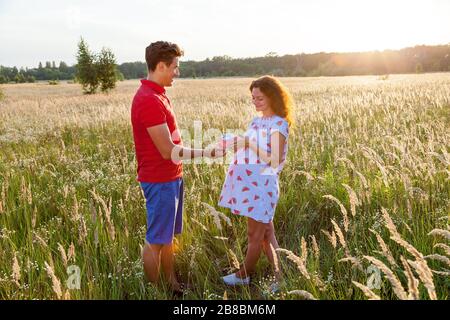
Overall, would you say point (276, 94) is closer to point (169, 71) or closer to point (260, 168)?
point (260, 168)

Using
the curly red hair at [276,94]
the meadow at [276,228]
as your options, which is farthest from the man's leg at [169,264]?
the curly red hair at [276,94]

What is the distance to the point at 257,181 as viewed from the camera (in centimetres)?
335

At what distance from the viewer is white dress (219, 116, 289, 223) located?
330 centimetres

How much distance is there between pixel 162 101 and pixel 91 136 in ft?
20.7

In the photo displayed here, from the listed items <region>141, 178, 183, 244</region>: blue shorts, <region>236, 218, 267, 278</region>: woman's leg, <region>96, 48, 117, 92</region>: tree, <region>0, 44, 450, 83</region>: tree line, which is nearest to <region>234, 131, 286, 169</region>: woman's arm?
<region>236, 218, 267, 278</region>: woman's leg

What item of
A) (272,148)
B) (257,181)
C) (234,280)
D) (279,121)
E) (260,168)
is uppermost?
(279,121)

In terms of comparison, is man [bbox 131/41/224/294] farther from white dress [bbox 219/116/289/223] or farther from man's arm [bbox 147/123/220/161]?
white dress [bbox 219/116/289/223]

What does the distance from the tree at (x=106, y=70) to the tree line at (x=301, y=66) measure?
62.0 m

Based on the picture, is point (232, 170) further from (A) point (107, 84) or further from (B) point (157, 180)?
(A) point (107, 84)

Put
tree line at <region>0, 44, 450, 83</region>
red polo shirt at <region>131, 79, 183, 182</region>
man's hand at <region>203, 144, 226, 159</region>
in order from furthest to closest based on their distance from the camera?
1. tree line at <region>0, 44, 450, 83</region>
2. man's hand at <region>203, 144, 226, 159</region>
3. red polo shirt at <region>131, 79, 183, 182</region>

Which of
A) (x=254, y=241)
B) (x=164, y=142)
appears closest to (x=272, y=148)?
(x=254, y=241)

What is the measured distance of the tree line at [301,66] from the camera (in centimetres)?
10408

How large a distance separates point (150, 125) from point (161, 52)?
59 cm
